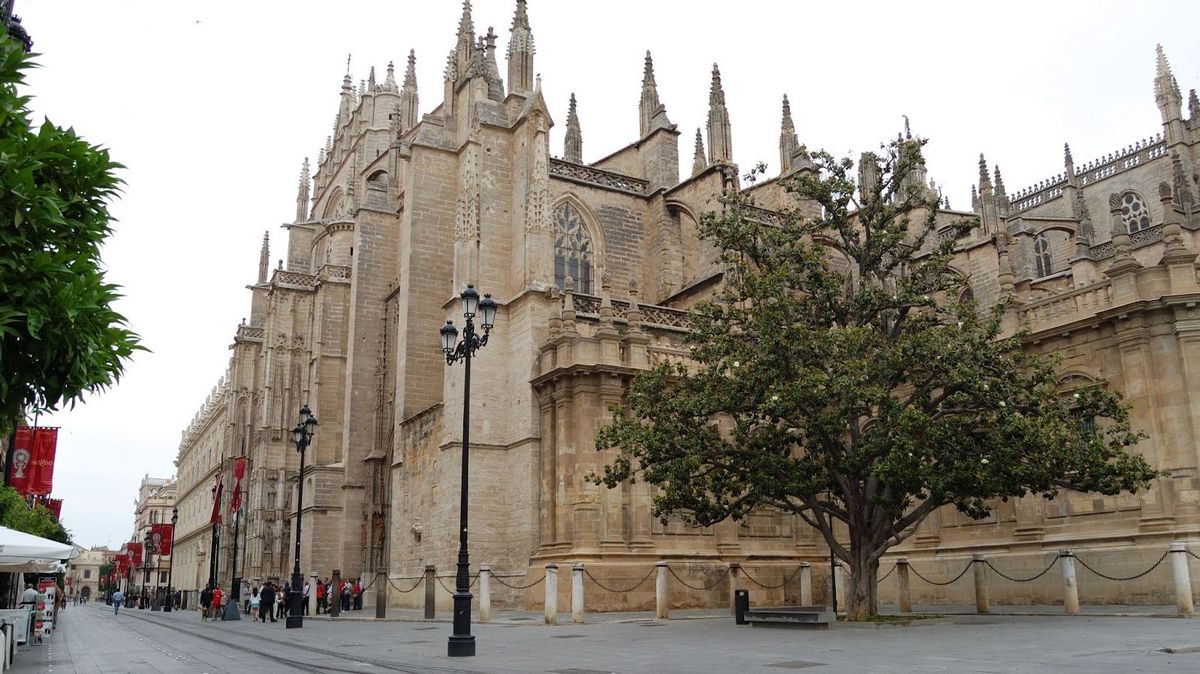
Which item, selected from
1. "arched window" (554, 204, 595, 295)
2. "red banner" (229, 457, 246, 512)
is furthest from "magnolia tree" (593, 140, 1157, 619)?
"red banner" (229, 457, 246, 512)

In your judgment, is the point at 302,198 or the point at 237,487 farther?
the point at 302,198

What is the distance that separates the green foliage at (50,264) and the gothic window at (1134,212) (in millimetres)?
51407

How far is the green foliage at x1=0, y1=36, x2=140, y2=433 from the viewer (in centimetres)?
565

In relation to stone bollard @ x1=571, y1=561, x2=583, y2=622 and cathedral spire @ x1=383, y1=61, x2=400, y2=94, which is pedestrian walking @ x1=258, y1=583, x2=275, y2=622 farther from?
cathedral spire @ x1=383, y1=61, x2=400, y2=94

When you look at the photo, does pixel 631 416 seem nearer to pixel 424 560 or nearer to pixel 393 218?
pixel 424 560

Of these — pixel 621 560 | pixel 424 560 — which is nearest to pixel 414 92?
pixel 424 560

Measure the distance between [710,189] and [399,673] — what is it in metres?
21.7

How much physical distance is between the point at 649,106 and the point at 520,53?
269 inches

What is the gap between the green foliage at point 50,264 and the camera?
223 inches

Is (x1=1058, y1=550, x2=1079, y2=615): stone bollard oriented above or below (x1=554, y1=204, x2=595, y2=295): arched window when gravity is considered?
below

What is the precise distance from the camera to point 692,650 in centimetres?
1242

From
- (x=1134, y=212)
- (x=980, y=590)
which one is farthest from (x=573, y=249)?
(x=1134, y=212)

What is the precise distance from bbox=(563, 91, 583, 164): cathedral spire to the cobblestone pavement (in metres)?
27.4

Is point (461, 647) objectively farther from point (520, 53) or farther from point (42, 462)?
point (42, 462)
